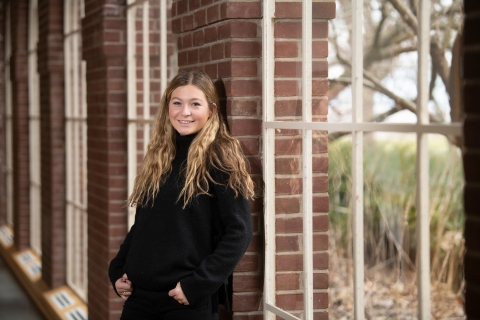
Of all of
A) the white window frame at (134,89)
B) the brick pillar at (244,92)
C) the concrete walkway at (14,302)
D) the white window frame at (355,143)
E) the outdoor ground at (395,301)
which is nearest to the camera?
the white window frame at (355,143)

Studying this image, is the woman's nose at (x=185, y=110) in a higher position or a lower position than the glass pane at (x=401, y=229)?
higher

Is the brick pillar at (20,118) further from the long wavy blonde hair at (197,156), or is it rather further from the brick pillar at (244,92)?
the long wavy blonde hair at (197,156)

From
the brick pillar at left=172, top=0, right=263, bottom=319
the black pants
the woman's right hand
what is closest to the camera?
the black pants

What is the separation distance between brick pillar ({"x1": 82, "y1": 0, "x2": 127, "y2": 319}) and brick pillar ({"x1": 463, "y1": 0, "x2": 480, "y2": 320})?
3.15 m

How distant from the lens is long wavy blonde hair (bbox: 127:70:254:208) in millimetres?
2617

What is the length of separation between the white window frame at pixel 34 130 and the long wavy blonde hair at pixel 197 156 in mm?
5717

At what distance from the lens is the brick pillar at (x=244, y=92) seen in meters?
2.93

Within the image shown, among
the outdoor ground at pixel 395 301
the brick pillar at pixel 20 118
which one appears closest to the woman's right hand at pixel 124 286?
A: the outdoor ground at pixel 395 301

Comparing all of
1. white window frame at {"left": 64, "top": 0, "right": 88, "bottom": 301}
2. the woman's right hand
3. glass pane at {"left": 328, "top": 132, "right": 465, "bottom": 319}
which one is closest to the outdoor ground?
glass pane at {"left": 328, "top": 132, "right": 465, "bottom": 319}

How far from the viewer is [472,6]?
161cm

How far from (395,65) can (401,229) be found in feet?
2.79

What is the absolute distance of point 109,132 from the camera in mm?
4633

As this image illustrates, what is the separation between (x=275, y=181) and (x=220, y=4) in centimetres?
73

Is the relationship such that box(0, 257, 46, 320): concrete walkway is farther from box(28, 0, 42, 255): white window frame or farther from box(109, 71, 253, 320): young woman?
box(109, 71, 253, 320): young woman
